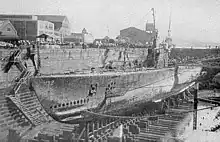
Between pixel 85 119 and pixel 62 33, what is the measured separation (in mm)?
42779

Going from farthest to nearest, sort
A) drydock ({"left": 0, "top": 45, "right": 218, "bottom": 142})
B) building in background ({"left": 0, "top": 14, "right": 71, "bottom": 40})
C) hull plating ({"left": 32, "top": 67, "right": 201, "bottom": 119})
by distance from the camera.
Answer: building in background ({"left": 0, "top": 14, "right": 71, "bottom": 40}), hull plating ({"left": 32, "top": 67, "right": 201, "bottom": 119}), drydock ({"left": 0, "top": 45, "right": 218, "bottom": 142})

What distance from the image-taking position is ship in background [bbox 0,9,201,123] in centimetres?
2034

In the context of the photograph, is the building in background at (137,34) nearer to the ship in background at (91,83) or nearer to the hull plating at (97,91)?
the ship in background at (91,83)

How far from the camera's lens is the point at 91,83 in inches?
890

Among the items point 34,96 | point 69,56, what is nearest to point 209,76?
point 69,56

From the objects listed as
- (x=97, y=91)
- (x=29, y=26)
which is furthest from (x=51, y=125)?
(x=29, y=26)

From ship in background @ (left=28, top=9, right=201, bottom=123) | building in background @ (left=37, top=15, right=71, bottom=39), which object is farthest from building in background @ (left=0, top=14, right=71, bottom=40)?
ship in background @ (left=28, top=9, right=201, bottom=123)

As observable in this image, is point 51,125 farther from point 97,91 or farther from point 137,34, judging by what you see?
point 137,34

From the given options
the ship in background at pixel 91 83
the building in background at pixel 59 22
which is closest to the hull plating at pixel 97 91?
the ship in background at pixel 91 83

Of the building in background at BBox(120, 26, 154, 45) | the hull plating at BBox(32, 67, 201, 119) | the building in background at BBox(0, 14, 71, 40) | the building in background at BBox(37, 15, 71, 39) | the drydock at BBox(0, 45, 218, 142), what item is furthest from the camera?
the building in background at BBox(120, 26, 154, 45)

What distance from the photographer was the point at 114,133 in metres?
21.8

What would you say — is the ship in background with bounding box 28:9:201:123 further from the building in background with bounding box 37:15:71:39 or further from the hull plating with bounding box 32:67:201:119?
the building in background with bounding box 37:15:71:39

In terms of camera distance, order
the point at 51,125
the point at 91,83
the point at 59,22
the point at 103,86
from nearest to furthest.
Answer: the point at 51,125, the point at 91,83, the point at 103,86, the point at 59,22

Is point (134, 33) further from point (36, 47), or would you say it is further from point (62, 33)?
point (36, 47)
